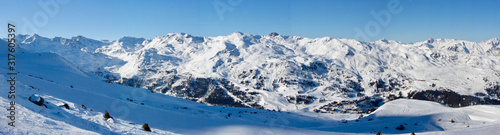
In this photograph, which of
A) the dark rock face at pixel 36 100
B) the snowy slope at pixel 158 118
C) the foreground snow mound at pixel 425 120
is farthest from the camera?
the foreground snow mound at pixel 425 120

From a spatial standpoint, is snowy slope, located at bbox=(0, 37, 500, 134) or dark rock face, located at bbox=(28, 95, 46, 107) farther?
dark rock face, located at bbox=(28, 95, 46, 107)

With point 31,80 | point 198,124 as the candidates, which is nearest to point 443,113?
point 198,124

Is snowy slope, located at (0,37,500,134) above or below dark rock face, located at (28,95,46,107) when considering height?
below

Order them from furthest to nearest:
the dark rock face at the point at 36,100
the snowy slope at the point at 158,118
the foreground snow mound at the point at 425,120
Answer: the foreground snow mound at the point at 425,120
the dark rock face at the point at 36,100
the snowy slope at the point at 158,118

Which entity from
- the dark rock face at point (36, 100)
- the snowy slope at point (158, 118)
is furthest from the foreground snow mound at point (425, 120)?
the dark rock face at point (36, 100)

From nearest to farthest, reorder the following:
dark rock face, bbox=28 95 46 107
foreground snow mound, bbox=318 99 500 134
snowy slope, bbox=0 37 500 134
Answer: snowy slope, bbox=0 37 500 134 < dark rock face, bbox=28 95 46 107 < foreground snow mound, bbox=318 99 500 134

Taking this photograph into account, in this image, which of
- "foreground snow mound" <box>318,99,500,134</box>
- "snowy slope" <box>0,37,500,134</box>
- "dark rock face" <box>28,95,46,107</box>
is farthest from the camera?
"foreground snow mound" <box>318,99,500,134</box>

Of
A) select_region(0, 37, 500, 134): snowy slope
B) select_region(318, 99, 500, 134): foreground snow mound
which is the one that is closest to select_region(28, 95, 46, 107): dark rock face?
select_region(0, 37, 500, 134): snowy slope

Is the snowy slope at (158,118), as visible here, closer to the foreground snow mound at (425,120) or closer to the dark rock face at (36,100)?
the foreground snow mound at (425,120)

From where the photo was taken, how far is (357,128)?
121 ft

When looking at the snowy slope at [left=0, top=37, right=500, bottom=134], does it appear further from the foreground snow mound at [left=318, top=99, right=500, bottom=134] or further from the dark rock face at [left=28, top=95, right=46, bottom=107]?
the dark rock face at [left=28, top=95, right=46, bottom=107]

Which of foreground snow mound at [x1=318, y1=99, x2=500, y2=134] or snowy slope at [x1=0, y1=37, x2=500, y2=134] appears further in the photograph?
foreground snow mound at [x1=318, y1=99, x2=500, y2=134]

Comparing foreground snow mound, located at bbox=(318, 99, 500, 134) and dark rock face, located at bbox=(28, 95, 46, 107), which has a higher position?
dark rock face, located at bbox=(28, 95, 46, 107)

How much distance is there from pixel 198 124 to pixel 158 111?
5393 mm
